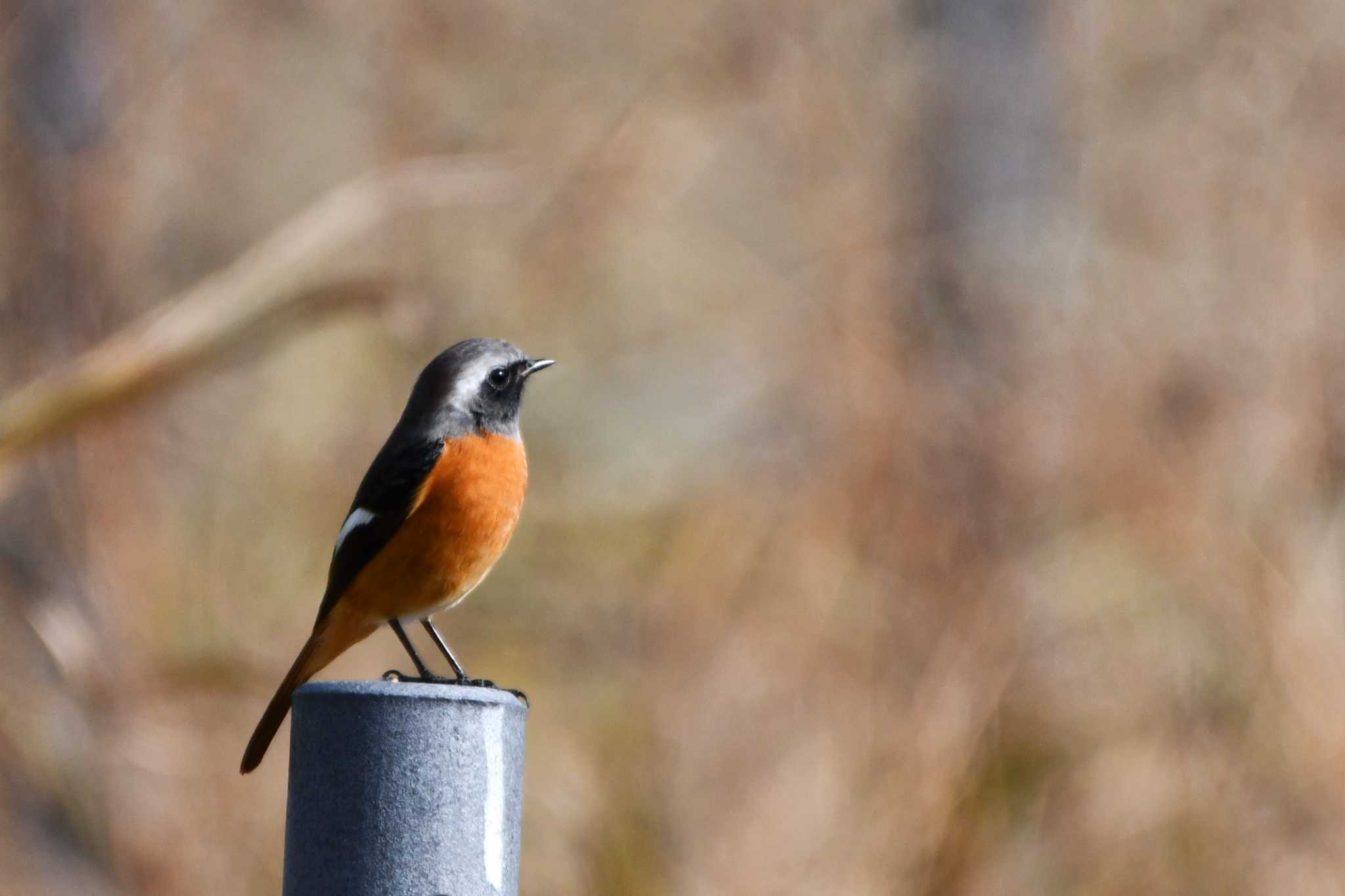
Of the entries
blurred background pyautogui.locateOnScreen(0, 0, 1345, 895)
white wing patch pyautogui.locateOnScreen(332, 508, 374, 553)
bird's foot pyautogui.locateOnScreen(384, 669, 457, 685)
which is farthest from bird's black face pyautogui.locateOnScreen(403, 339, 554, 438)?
blurred background pyautogui.locateOnScreen(0, 0, 1345, 895)

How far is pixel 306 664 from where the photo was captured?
380 cm

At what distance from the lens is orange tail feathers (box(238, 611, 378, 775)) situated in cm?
343

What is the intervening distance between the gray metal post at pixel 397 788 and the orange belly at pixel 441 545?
4.17 feet

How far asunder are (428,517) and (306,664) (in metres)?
0.53

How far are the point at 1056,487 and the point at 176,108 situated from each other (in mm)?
5081

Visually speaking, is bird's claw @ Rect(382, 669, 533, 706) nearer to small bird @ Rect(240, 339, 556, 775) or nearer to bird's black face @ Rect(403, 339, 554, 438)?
small bird @ Rect(240, 339, 556, 775)

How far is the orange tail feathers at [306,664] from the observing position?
11.2ft

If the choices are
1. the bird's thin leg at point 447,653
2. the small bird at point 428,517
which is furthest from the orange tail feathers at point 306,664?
the bird's thin leg at point 447,653

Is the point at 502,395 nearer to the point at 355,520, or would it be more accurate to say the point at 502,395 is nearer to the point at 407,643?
the point at 355,520

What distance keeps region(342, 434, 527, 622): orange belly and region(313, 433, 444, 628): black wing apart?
0.07 ft

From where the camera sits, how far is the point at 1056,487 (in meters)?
6.95

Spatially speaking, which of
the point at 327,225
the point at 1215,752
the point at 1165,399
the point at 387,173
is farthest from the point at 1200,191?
the point at 327,225

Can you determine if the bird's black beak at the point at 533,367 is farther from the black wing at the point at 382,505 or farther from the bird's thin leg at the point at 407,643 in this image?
the bird's thin leg at the point at 407,643

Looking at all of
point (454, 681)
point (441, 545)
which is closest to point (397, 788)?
point (454, 681)
